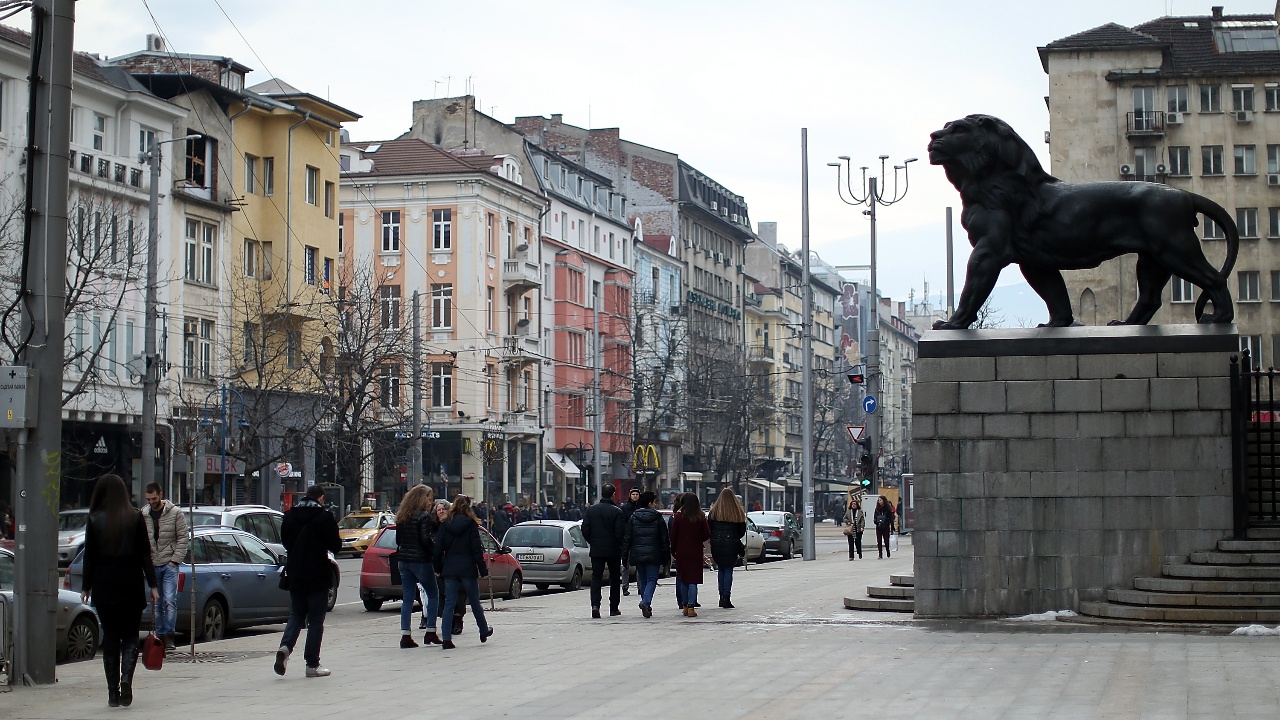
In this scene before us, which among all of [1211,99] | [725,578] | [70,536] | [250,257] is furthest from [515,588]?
[1211,99]

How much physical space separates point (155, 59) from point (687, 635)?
40.2 m

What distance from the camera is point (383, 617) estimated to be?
78.2 ft

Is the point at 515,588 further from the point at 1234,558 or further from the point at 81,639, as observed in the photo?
the point at 1234,558

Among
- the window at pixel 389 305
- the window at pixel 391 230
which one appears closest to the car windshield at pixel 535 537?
the window at pixel 389 305

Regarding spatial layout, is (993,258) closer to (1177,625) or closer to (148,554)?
(1177,625)

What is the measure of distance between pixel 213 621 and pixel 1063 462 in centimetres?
1026

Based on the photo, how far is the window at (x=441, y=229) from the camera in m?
69.4

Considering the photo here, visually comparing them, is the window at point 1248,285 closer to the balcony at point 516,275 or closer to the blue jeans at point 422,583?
the balcony at point 516,275

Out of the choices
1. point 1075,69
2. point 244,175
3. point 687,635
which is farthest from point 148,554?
point 1075,69

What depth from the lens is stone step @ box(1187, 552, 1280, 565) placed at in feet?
55.2

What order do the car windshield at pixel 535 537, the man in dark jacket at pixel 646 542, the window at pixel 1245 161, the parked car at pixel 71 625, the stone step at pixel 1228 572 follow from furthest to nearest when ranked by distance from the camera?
the window at pixel 1245 161 → the car windshield at pixel 535 537 → the man in dark jacket at pixel 646 542 → the parked car at pixel 71 625 → the stone step at pixel 1228 572

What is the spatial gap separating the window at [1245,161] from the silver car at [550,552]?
46897mm

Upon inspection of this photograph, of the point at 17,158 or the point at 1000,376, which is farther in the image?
the point at 17,158

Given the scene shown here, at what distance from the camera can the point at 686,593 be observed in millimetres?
21172
